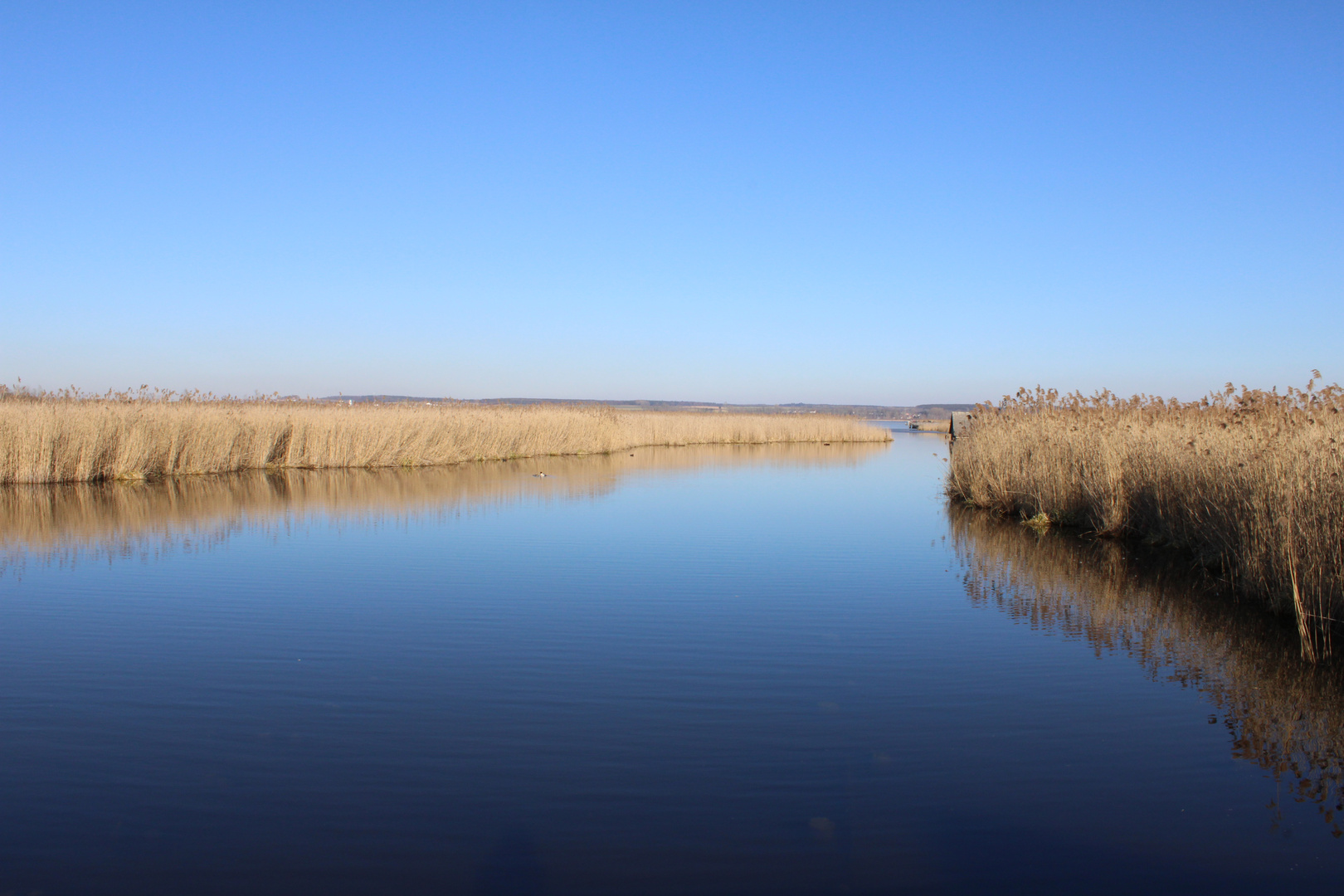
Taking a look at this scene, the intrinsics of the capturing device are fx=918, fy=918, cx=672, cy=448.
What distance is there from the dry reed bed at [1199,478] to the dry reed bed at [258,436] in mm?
12788

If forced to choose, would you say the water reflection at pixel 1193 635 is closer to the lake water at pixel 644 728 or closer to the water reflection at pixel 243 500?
the lake water at pixel 644 728

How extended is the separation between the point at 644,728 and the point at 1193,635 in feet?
13.9

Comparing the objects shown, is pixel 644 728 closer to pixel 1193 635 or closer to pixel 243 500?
pixel 1193 635

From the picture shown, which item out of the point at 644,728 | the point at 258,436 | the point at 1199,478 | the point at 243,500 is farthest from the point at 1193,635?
the point at 258,436

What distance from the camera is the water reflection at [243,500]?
32.3 feet

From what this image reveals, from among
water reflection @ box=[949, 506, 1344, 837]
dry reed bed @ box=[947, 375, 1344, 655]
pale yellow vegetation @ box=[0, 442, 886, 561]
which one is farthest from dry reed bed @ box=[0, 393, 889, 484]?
water reflection @ box=[949, 506, 1344, 837]

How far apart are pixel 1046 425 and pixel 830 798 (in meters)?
11.0

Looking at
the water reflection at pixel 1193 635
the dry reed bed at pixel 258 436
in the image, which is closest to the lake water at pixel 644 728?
the water reflection at pixel 1193 635

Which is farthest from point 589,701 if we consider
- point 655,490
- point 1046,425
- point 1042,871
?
point 655,490

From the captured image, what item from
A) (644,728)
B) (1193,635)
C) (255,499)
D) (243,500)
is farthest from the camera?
(255,499)

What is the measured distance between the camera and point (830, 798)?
363 centimetres

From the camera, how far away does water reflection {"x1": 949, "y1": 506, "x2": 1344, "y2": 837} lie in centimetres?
423

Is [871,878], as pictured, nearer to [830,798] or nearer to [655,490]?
[830,798]

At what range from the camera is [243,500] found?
13852 millimetres
